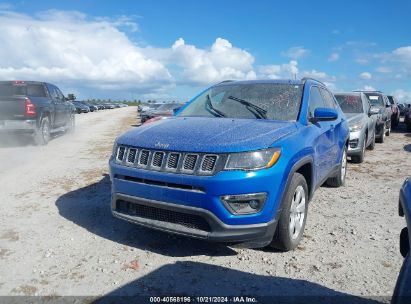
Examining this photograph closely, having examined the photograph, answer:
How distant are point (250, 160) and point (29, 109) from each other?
954cm

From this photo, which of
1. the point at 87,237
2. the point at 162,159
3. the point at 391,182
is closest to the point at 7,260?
the point at 87,237

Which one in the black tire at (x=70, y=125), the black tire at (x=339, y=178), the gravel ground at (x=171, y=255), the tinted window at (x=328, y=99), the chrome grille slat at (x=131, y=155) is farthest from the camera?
the black tire at (x=70, y=125)

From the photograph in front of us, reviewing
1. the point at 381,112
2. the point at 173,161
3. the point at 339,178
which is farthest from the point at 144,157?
the point at 381,112

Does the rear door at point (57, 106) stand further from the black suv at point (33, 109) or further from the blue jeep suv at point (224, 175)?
the blue jeep suv at point (224, 175)

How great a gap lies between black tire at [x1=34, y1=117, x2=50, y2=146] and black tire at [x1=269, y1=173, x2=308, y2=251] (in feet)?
31.0

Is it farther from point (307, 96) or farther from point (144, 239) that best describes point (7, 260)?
point (307, 96)

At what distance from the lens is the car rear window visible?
12.0 meters

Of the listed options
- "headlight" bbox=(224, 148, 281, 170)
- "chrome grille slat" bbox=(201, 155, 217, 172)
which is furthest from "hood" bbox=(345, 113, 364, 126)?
"chrome grille slat" bbox=(201, 155, 217, 172)

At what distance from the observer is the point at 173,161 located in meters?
3.48

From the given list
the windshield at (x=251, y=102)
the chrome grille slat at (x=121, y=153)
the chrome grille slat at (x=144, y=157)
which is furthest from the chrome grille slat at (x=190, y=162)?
the windshield at (x=251, y=102)

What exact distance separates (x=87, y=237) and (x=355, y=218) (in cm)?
342

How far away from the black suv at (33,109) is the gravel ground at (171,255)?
563cm

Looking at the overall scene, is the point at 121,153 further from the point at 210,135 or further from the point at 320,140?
the point at 320,140

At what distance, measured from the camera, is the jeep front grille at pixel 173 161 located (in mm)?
3348
